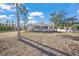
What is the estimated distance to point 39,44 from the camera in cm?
238

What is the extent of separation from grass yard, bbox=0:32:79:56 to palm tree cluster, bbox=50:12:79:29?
4.4 inches

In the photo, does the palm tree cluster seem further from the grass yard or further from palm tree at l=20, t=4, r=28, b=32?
palm tree at l=20, t=4, r=28, b=32

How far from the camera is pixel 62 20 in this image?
2359 mm

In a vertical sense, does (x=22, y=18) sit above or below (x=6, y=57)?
above

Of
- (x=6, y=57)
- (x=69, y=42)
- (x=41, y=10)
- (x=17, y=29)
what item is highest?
(x=41, y=10)

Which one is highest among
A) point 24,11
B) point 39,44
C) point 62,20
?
point 24,11

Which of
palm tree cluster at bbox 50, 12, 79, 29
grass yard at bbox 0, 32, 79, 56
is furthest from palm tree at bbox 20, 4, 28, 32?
palm tree cluster at bbox 50, 12, 79, 29

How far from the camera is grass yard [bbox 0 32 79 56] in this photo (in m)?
2.31

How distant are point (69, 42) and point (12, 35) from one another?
72 cm

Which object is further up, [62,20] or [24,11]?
[24,11]

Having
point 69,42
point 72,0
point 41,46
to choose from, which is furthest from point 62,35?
point 72,0

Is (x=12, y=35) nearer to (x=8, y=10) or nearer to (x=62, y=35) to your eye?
(x=8, y=10)

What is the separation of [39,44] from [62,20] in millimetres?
416

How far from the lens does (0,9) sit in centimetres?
235
